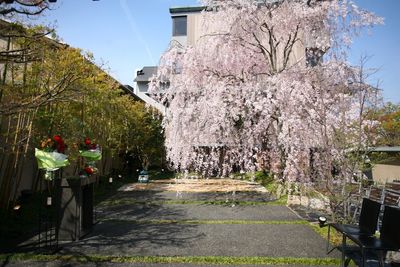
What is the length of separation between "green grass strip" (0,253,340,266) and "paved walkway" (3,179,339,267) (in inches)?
6.3

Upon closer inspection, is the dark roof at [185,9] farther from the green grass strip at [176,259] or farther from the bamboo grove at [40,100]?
the green grass strip at [176,259]

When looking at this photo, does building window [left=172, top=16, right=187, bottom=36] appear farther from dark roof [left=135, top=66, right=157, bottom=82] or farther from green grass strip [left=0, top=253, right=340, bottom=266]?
green grass strip [left=0, top=253, right=340, bottom=266]

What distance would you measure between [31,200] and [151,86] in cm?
536

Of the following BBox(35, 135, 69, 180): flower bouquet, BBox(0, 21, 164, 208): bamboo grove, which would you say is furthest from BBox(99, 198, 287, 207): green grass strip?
BBox(35, 135, 69, 180): flower bouquet

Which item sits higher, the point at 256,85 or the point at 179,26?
the point at 179,26

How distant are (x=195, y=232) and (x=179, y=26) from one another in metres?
19.0

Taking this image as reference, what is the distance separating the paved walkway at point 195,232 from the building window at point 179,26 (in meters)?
15.4

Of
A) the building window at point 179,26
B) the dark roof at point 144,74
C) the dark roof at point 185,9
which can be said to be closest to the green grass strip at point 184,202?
the building window at point 179,26

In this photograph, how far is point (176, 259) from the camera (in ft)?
17.0

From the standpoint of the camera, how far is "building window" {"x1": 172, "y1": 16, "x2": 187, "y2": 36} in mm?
22703

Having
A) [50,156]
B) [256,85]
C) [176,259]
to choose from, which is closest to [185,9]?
[256,85]

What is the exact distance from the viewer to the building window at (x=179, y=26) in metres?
22.7

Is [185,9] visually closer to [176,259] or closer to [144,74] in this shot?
[144,74]

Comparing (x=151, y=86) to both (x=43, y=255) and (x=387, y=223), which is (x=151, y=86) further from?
(x=387, y=223)
